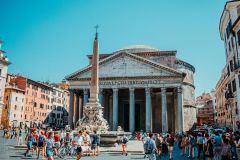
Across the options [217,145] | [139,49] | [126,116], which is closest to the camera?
[217,145]

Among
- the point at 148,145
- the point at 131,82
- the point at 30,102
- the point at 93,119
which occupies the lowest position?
the point at 148,145

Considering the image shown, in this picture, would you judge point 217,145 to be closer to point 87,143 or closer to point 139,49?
point 87,143

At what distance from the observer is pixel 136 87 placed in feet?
105

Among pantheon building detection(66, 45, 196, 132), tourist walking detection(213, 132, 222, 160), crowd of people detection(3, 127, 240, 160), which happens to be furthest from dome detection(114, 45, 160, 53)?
tourist walking detection(213, 132, 222, 160)

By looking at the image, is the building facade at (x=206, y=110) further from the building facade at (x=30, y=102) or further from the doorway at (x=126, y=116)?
the building facade at (x=30, y=102)

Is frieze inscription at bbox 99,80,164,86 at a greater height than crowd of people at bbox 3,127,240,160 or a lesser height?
greater

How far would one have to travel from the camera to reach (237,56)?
20938 millimetres

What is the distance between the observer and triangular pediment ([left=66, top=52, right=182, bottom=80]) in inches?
1236

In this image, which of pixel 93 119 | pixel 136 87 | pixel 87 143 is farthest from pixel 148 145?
pixel 136 87

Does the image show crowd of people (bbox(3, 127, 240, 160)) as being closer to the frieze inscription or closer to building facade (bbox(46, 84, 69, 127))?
the frieze inscription

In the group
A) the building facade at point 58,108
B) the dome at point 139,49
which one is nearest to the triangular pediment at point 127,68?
the dome at point 139,49

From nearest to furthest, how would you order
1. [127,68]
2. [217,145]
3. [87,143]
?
[217,145] < [87,143] < [127,68]

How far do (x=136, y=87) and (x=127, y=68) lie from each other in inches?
112

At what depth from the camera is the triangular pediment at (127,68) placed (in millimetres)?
31391
